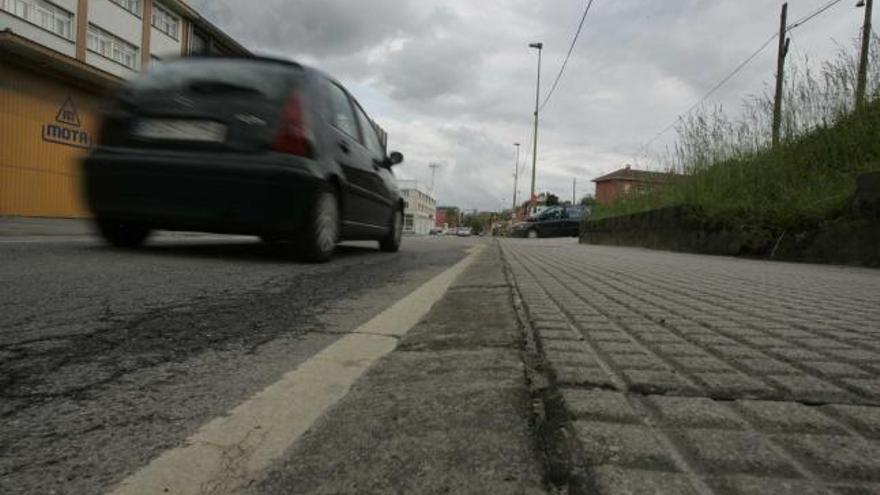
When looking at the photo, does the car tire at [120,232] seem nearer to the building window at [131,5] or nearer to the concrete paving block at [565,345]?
the concrete paving block at [565,345]

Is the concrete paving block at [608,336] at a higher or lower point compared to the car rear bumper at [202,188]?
lower

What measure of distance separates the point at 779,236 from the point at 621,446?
861 cm

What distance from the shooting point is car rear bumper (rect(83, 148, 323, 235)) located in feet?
16.6

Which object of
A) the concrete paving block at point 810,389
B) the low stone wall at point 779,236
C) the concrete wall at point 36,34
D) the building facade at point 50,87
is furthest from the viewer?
the concrete wall at point 36,34

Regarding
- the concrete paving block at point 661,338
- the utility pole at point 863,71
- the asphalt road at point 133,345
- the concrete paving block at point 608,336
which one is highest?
the utility pole at point 863,71

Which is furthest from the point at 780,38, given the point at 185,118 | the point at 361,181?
the point at 185,118

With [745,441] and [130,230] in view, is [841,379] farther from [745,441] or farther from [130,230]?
[130,230]

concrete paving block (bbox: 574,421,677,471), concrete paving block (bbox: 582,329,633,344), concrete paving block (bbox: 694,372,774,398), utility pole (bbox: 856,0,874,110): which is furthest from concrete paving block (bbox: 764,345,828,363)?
utility pole (bbox: 856,0,874,110)

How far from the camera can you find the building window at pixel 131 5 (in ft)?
89.7

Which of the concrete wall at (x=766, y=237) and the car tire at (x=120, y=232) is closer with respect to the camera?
the car tire at (x=120, y=232)

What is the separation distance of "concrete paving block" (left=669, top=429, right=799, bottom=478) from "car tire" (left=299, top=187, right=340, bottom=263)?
4.36m

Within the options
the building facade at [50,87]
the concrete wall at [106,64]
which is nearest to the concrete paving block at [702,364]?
the building facade at [50,87]

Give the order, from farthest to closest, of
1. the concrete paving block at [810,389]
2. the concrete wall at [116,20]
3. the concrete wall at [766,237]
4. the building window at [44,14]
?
the concrete wall at [116,20] < the building window at [44,14] < the concrete wall at [766,237] < the concrete paving block at [810,389]

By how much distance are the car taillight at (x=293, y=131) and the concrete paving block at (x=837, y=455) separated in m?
4.42
